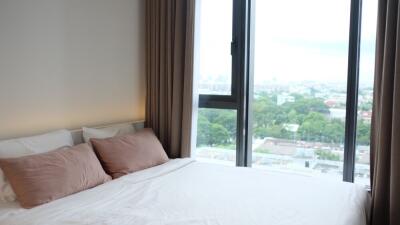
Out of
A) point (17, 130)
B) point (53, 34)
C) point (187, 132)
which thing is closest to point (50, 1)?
point (53, 34)

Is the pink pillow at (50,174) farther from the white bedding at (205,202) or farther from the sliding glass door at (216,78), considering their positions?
the sliding glass door at (216,78)

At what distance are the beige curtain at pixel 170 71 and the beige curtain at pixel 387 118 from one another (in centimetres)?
147

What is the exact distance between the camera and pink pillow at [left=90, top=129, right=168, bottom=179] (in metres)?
2.56

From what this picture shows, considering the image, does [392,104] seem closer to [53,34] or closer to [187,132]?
[187,132]

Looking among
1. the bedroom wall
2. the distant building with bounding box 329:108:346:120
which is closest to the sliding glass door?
the bedroom wall

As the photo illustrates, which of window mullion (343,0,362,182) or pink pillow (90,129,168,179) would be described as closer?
pink pillow (90,129,168,179)

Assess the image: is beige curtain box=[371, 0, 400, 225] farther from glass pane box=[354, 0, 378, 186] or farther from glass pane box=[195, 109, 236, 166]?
glass pane box=[195, 109, 236, 166]

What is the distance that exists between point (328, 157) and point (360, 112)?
1.46 ft

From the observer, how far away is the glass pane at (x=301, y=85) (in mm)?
2811

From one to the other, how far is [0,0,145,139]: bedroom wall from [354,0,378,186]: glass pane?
1879 millimetres

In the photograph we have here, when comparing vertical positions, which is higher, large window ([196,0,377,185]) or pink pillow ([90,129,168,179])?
large window ([196,0,377,185])

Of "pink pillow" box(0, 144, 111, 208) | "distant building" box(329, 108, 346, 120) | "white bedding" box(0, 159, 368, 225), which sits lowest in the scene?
"white bedding" box(0, 159, 368, 225)

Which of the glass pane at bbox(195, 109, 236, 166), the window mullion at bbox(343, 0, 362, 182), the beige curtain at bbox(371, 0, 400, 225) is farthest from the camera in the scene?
the glass pane at bbox(195, 109, 236, 166)

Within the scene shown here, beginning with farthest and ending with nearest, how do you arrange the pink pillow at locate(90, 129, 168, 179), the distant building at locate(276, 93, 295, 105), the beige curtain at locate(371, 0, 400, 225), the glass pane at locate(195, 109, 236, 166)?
the glass pane at locate(195, 109, 236, 166)
the distant building at locate(276, 93, 295, 105)
the pink pillow at locate(90, 129, 168, 179)
the beige curtain at locate(371, 0, 400, 225)
